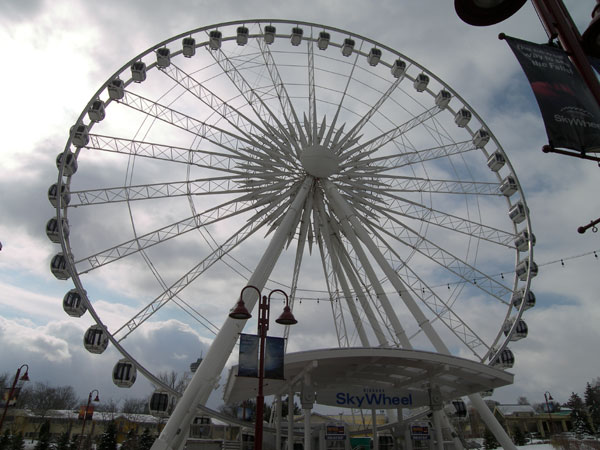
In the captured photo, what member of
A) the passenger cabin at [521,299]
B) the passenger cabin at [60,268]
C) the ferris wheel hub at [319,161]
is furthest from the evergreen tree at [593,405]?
the passenger cabin at [60,268]

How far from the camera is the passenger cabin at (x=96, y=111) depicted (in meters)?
21.5

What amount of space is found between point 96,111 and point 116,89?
4.98 ft

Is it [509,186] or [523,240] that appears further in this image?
[509,186]

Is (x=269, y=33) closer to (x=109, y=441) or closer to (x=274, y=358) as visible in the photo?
(x=274, y=358)

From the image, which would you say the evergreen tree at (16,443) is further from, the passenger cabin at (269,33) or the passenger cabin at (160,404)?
the passenger cabin at (269,33)

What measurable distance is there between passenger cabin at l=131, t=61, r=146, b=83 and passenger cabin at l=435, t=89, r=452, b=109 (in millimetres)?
16623

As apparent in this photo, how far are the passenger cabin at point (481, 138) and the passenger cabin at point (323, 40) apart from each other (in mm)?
10489

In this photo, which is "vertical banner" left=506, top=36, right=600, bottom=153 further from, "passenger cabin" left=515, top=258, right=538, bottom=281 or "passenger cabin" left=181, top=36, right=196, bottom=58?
"passenger cabin" left=181, top=36, right=196, bottom=58

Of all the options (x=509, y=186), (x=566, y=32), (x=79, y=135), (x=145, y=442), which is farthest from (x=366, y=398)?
(x=145, y=442)

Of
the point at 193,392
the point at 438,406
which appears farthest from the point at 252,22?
the point at 438,406

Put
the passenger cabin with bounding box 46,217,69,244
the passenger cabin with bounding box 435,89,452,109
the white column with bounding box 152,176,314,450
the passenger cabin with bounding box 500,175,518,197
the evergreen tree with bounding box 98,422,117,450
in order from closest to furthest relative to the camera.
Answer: the white column with bounding box 152,176,314,450, the passenger cabin with bounding box 46,217,69,244, the passenger cabin with bounding box 500,175,518,197, the passenger cabin with bounding box 435,89,452,109, the evergreen tree with bounding box 98,422,117,450

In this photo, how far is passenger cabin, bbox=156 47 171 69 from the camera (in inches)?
914

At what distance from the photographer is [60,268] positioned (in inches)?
739

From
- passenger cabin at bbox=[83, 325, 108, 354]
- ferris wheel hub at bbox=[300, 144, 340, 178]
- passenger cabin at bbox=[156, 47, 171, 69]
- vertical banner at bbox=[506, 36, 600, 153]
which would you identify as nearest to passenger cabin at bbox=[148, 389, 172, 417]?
passenger cabin at bbox=[83, 325, 108, 354]
